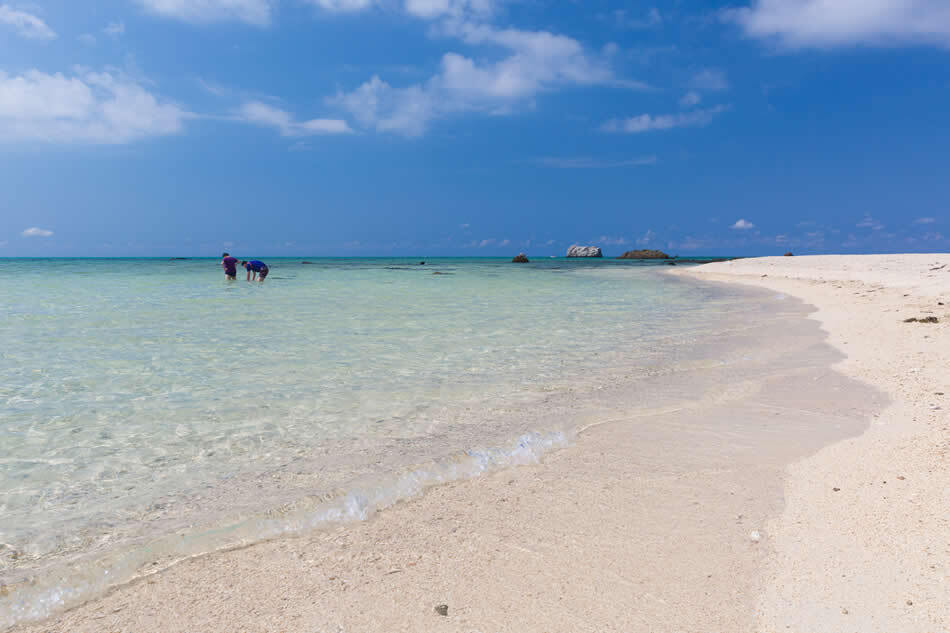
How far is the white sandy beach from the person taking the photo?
2.50m

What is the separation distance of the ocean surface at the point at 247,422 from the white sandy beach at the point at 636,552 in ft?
1.42

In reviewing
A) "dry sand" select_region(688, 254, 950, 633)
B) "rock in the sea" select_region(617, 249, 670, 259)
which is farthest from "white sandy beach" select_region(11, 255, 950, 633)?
"rock in the sea" select_region(617, 249, 670, 259)

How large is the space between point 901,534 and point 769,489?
2.69ft

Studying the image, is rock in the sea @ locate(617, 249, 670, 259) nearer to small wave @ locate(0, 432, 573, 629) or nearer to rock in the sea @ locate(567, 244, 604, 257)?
rock in the sea @ locate(567, 244, 604, 257)

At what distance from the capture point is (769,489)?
380cm

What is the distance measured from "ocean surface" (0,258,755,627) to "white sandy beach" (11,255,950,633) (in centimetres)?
43

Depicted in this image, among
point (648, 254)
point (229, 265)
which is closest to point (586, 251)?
point (648, 254)

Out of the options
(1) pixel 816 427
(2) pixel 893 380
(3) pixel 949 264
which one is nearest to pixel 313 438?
(1) pixel 816 427

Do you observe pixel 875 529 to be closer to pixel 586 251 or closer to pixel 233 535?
pixel 233 535

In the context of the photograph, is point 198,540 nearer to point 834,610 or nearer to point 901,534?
point 834,610

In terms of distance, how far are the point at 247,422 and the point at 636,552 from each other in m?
4.25

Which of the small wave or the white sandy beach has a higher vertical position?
the white sandy beach

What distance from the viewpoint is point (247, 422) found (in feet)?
18.4

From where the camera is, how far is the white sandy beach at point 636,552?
250 centimetres
